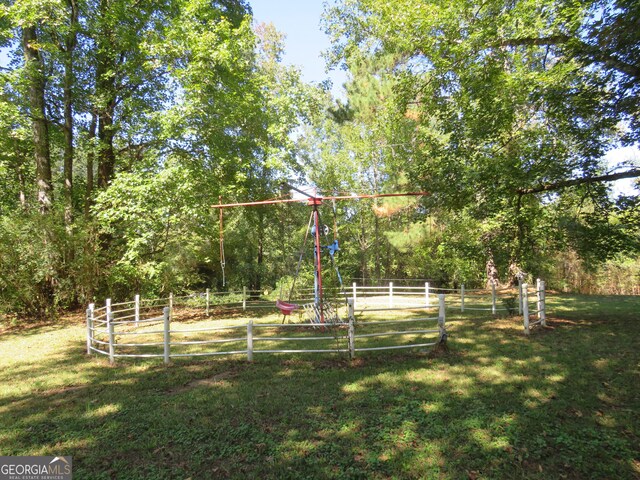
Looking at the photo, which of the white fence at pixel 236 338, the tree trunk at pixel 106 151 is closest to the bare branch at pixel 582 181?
the white fence at pixel 236 338

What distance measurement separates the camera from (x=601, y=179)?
8883 millimetres

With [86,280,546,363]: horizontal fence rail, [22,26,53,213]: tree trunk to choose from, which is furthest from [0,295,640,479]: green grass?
[22,26,53,213]: tree trunk

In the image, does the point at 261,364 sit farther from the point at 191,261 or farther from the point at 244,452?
the point at 191,261

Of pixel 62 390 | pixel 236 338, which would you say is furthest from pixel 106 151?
pixel 62 390

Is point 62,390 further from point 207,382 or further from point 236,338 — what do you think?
point 236,338

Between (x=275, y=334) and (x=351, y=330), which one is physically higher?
(x=351, y=330)

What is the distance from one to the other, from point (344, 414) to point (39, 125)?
16.3m

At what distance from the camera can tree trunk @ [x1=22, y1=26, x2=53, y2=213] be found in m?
12.8

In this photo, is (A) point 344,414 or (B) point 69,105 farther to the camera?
(B) point 69,105

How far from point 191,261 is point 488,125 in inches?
684

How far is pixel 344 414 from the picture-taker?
15.3 ft

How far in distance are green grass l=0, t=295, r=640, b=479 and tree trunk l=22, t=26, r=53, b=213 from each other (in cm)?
829

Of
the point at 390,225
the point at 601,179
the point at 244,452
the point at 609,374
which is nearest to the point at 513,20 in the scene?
the point at 601,179

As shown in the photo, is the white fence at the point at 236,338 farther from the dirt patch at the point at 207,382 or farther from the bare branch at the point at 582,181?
the bare branch at the point at 582,181
